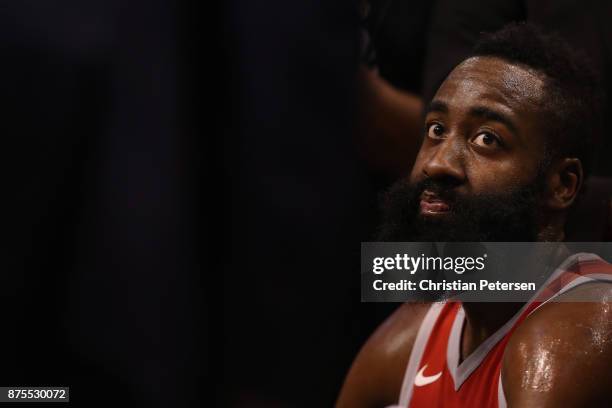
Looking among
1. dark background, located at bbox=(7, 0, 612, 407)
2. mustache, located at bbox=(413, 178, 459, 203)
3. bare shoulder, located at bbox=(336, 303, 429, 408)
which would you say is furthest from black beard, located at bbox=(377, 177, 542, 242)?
dark background, located at bbox=(7, 0, 612, 407)

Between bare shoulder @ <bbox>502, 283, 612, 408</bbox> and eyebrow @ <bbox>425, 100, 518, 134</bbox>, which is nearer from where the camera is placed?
bare shoulder @ <bbox>502, 283, 612, 408</bbox>

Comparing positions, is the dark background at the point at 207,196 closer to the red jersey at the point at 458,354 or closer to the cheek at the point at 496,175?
the red jersey at the point at 458,354

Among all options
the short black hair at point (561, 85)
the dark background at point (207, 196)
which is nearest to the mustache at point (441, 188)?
the short black hair at point (561, 85)

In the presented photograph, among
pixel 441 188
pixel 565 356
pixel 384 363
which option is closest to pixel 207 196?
pixel 384 363

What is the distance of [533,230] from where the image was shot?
2.95ft

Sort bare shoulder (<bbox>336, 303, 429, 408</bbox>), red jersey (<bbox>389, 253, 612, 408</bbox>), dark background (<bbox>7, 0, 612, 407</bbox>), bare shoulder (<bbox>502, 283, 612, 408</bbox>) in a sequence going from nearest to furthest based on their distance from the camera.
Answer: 1. bare shoulder (<bbox>502, 283, 612, 408</bbox>)
2. red jersey (<bbox>389, 253, 612, 408</bbox>)
3. bare shoulder (<bbox>336, 303, 429, 408</bbox>)
4. dark background (<bbox>7, 0, 612, 407</bbox>)

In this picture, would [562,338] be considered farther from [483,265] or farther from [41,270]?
[41,270]

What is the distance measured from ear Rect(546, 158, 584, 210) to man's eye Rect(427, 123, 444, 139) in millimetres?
115

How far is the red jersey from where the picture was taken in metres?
0.86

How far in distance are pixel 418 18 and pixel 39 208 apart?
24.0 inches

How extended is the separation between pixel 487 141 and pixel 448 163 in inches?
1.8

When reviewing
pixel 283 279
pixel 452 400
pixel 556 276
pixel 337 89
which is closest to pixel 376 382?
pixel 452 400

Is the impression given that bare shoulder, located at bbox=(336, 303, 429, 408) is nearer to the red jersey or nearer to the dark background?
the red jersey

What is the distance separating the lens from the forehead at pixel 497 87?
875mm
